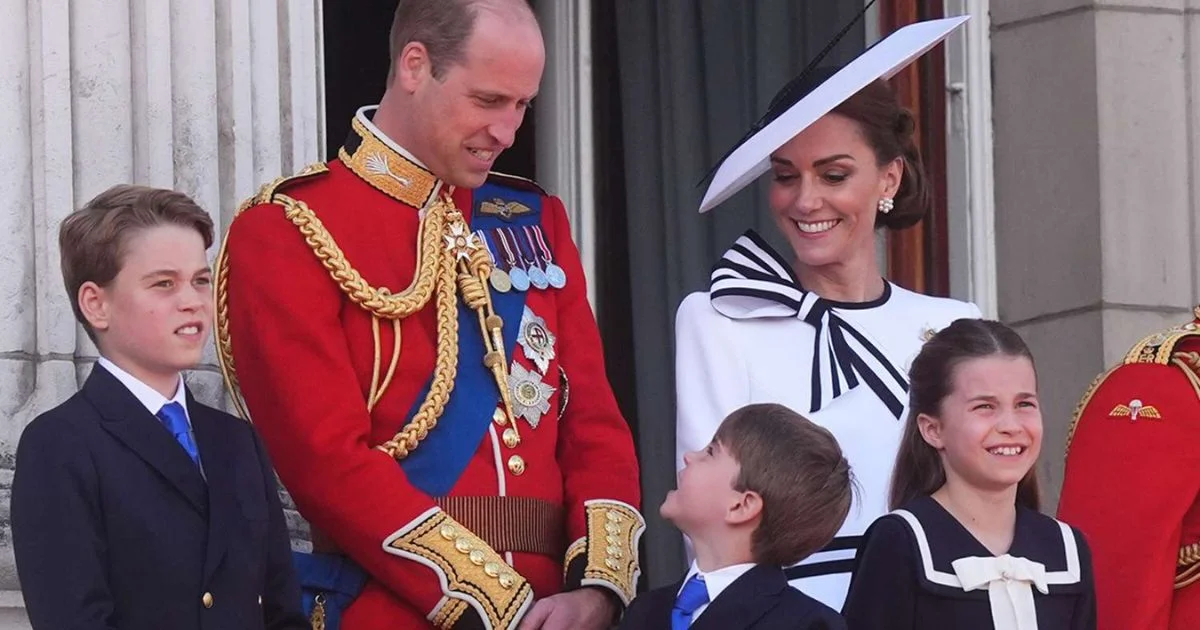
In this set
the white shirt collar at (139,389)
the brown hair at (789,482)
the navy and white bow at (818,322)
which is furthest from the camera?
the navy and white bow at (818,322)

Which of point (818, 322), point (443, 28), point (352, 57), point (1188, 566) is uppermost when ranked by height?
point (352, 57)

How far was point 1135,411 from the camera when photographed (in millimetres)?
5711

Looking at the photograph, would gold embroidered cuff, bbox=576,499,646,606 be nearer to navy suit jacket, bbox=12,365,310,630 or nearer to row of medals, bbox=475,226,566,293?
row of medals, bbox=475,226,566,293

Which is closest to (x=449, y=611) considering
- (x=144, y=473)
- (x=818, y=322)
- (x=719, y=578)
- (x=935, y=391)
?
(x=719, y=578)

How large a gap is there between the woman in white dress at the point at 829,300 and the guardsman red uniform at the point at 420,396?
27 cm

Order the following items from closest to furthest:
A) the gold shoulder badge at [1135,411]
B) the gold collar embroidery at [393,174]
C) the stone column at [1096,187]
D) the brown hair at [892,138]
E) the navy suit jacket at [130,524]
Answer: the navy suit jacket at [130,524]
the gold collar embroidery at [393,174]
the gold shoulder badge at [1135,411]
the brown hair at [892,138]
the stone column at [1096,187]

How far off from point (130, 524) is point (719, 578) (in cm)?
102

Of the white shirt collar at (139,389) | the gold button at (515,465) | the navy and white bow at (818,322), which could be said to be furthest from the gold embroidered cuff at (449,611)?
the navy and white bow at (818,322)

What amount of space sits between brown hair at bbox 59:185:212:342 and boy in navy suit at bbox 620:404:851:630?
1017mm

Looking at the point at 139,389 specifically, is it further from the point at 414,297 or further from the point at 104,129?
the point at 104,129

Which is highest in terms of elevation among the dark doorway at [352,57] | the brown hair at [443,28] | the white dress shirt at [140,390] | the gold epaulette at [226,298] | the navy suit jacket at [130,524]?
the dark doorway at [352,57]

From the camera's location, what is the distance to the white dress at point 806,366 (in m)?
5.70

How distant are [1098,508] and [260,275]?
1.69 meters

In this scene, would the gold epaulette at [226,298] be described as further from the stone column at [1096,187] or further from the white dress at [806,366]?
the stone column at [1096,187]
